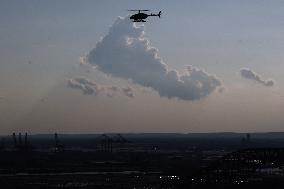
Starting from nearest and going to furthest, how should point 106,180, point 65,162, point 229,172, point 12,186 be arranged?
point 229,172 → point 12,186 → point 106,180 → point 65,162

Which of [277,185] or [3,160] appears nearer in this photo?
[277,185]

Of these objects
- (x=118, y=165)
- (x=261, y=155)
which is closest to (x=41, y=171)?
(x=118, y=165)

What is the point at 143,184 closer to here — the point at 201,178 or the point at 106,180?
the point at 106,180

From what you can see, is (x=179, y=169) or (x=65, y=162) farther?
(x=65, y=162)

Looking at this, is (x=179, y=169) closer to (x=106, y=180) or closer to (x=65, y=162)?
(x=106, y=180)

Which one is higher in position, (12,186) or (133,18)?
(133,18)

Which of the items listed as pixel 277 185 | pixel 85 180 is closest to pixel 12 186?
pixel 85 180

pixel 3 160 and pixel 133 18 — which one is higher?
pixel 133 18

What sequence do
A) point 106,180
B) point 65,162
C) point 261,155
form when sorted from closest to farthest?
point 261,155, point 106,180, point 65,162

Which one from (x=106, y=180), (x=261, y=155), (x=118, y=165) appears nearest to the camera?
(x=261, y=155)
